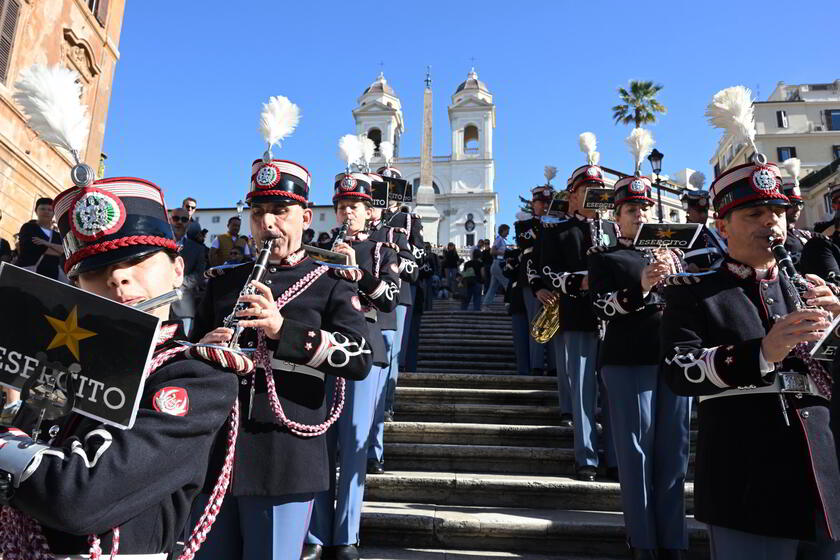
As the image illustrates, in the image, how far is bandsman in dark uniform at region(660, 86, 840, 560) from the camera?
85.8 inches

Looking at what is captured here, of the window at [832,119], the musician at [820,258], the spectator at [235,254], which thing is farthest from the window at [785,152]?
the musician at [820,258]

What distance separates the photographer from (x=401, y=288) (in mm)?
6320

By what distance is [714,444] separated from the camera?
96.0 inches

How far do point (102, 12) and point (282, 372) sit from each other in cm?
2179

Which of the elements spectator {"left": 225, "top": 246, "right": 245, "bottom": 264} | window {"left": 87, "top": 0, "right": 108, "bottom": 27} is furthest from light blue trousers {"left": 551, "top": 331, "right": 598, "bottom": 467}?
window {"left": 87, "top": 0, "right": 108, "bottom": 27}

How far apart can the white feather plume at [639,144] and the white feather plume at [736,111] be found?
2.24 meters

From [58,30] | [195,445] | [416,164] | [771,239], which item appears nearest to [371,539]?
[195,445]

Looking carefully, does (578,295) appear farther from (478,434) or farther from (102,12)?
(102,12)

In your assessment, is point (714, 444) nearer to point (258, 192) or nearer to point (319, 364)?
point (319, 364)

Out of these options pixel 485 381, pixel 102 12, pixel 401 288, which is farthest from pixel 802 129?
pixel 401 288

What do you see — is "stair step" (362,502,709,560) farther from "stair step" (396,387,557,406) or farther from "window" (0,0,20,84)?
"window" (0,0,20,84)

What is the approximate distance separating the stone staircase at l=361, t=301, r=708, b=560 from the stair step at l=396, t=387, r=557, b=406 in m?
0.01

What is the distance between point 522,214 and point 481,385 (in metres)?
3.46

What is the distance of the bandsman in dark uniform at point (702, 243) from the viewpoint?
14.2 feet
